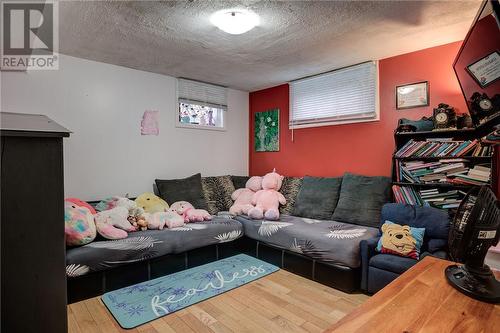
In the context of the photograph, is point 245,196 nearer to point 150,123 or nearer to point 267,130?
point 267,130

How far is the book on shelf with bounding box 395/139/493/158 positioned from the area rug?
187 centimetres

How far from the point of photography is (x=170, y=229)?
2.92 meters

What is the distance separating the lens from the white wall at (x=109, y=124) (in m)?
2.87

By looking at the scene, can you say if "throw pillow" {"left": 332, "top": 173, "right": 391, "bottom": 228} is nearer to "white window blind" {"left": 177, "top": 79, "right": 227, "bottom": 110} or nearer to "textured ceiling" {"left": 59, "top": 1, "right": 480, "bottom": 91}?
"textured ceiling" {"left": 59, "top": 1, "right": 480, "bottom": 91}

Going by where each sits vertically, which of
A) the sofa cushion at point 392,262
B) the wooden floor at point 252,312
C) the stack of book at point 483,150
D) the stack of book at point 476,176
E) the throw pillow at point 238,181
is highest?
the stack of book at point 483,150

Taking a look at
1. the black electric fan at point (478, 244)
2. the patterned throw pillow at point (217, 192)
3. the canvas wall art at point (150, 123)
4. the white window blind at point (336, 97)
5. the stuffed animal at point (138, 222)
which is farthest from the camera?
the patterned throw pillow at point (217, 192)

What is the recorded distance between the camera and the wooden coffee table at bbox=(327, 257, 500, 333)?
0.76 m

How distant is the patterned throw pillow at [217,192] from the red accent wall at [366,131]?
0.81m

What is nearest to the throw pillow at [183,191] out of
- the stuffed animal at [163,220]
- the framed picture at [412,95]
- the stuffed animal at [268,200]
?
the stuffed animal at [163,220]

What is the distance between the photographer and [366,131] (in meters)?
3.38

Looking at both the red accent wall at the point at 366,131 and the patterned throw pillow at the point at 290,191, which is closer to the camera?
the red accent wall at the point at 366,131

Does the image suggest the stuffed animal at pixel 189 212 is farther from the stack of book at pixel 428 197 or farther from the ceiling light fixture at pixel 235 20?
the stack of book at pixel 428 197

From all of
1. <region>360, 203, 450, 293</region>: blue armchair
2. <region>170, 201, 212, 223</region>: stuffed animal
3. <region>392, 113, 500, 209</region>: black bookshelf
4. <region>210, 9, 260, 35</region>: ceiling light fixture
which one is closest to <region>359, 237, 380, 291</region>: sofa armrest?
<region>360, 203, 450, 293</region>: blue armchair

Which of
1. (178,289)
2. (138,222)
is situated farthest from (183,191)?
(178,289)
